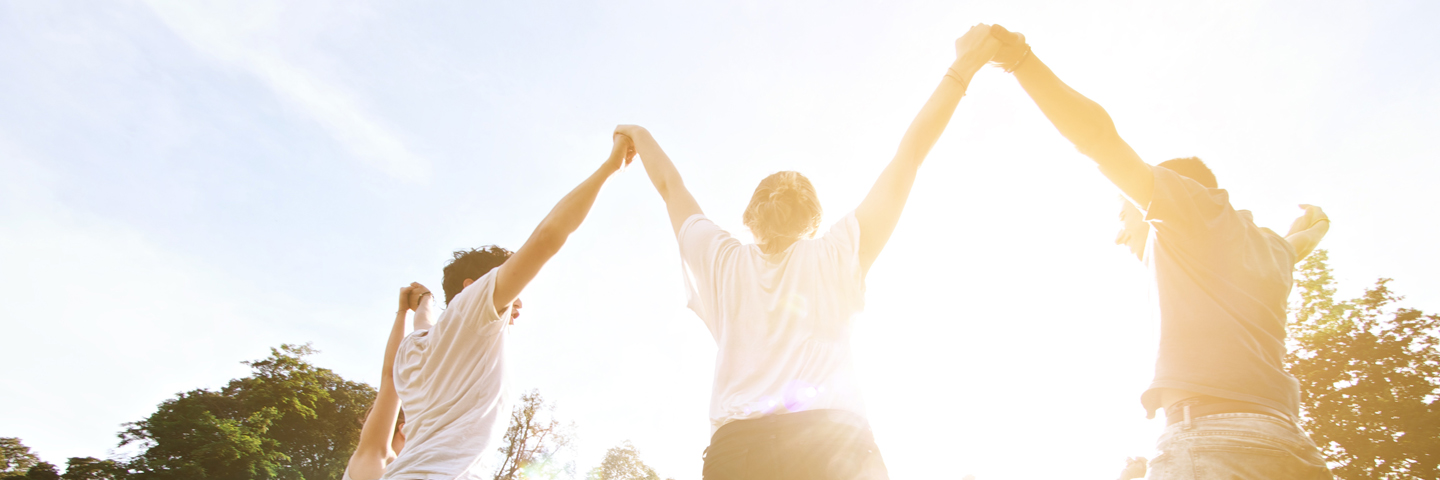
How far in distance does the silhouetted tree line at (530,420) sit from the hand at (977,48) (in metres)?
12.7

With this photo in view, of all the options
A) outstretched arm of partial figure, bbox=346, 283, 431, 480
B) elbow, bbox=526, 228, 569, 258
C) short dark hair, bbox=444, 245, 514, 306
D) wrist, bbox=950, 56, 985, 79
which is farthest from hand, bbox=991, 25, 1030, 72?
outstretched arm of partial figure, bbox=346, 283, 431, 480

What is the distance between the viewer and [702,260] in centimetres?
251

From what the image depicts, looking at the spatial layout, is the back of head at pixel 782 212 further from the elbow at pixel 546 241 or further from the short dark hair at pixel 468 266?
the short dark hair at pixel 468 266

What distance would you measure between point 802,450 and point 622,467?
178 feet

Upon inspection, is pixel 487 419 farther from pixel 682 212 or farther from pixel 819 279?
pixel 819 279

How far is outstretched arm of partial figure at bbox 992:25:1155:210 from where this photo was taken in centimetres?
274

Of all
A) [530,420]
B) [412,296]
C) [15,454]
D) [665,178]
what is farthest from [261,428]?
[665,178]

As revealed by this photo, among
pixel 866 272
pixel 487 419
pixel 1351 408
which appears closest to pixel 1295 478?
Result: pixel 866 272

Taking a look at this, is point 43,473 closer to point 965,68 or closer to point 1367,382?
point 965,68

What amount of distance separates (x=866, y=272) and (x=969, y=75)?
3.74 feet

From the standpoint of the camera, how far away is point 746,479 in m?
1.83

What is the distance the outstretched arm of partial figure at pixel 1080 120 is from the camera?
2744 millimetres

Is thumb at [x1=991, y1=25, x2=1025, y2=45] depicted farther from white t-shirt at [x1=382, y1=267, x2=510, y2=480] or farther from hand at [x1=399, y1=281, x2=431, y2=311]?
hand at [x1=399, y1=281, x2=431, y2=311]

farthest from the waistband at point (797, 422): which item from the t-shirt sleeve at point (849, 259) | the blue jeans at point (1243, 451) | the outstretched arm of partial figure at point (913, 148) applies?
the blue jeans at point (1243, 451)
